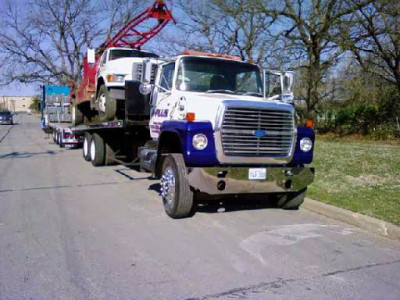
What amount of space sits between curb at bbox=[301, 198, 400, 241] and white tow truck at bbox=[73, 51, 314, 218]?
366 mm

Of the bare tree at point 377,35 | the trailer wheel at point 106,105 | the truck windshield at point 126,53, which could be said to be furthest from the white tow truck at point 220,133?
the bare tree at point 377,35

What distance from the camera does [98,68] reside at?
11891 mm

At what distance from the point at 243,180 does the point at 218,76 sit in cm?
217

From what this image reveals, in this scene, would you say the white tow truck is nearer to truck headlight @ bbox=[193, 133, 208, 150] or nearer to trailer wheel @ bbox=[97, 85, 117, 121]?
truck headlight @ bbox=[193, 133, 208, 150]

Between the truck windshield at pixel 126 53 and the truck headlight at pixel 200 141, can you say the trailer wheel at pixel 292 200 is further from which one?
the truck windshield at pixel 126 53

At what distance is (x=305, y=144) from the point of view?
21.6 feet

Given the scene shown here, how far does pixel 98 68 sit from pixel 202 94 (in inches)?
246

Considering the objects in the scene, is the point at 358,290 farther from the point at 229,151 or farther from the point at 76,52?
the point at 76,52

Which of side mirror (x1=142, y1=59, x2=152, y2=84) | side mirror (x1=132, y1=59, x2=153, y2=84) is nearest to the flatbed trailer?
side mirror (x1=132, y1=59, x2=153, y2=84)

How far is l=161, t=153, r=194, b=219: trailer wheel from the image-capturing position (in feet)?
19.9

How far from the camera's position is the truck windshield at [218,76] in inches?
275

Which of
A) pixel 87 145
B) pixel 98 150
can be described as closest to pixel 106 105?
pixel 98 150

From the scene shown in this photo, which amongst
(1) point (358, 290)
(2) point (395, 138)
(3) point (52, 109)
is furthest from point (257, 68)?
(3) point (52, 109)

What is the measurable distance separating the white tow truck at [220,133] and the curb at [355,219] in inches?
14.4
